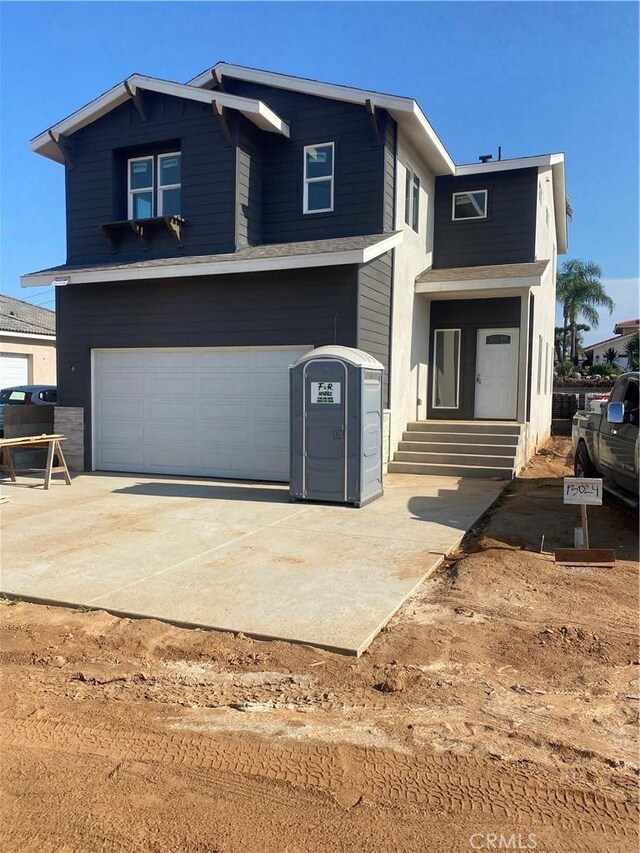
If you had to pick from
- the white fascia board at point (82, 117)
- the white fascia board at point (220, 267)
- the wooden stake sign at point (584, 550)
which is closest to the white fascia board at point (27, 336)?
the white fascia board at point (82, 117)

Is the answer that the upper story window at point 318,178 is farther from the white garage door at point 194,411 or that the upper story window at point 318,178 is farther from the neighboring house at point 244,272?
the white garage door at point 194,411

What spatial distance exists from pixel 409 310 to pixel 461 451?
3255mm

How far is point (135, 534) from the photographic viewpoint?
25.0 ft

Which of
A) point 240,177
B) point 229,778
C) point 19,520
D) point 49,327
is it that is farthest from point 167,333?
point 49,327

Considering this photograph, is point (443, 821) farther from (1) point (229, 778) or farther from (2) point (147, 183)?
(2) point (147, 183)

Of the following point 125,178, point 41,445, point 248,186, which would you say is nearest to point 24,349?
point 125,178

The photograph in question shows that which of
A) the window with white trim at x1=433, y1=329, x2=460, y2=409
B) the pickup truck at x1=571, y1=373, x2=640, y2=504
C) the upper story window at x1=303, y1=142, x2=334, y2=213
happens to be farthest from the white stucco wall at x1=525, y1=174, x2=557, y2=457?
the upper story window at x1=303, y1=142, x2=334, y2=213

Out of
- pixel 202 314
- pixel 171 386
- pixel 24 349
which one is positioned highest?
pixel 24 349

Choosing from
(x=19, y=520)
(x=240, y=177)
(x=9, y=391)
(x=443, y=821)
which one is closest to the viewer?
(x=443, y=821)

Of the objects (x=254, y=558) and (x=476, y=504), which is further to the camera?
(x=476, y=504)

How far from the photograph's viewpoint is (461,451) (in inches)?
485

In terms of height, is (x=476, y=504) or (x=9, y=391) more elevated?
(x=9, y=391)

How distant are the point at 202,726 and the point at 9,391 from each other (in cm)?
1392

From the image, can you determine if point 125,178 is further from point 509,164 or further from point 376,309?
point 509,164
